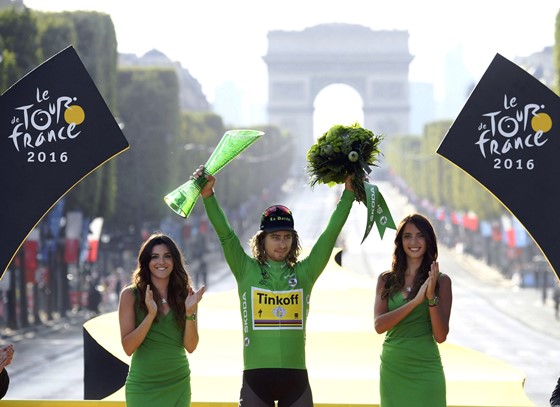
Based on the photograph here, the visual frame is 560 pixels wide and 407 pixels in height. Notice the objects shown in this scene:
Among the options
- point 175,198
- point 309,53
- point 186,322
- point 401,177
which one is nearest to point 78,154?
point 175,198

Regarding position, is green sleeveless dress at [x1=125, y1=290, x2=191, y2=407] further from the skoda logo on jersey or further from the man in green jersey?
the skoda logo on jersey

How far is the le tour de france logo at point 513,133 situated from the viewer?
10031 mm

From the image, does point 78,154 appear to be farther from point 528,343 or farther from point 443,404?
point 528,343

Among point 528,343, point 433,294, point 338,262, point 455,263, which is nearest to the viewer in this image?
point 433,294

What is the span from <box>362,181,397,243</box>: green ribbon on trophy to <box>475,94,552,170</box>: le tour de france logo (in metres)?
1.49

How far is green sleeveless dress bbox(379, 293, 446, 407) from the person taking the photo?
8.16 meters

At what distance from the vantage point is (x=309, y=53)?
197250mm

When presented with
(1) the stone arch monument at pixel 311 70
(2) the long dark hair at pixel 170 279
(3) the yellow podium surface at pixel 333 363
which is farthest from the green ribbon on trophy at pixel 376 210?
(1) the stone arch monument at pixel 311 70

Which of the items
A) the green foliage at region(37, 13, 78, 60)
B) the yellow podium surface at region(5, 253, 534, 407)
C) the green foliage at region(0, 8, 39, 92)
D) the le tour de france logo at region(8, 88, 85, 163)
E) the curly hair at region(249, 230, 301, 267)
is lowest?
the yellow podium surface at region(5, 253, 534, 407)

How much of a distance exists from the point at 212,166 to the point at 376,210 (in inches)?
39.4

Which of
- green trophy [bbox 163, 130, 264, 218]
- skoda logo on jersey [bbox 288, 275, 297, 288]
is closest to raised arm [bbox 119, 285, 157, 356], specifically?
green trophy [bbox 163, 130, 264, 218]

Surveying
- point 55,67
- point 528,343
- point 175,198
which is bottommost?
point 528,343

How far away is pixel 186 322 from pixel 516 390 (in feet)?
9.88

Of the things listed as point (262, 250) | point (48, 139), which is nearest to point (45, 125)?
point (48, 139)
